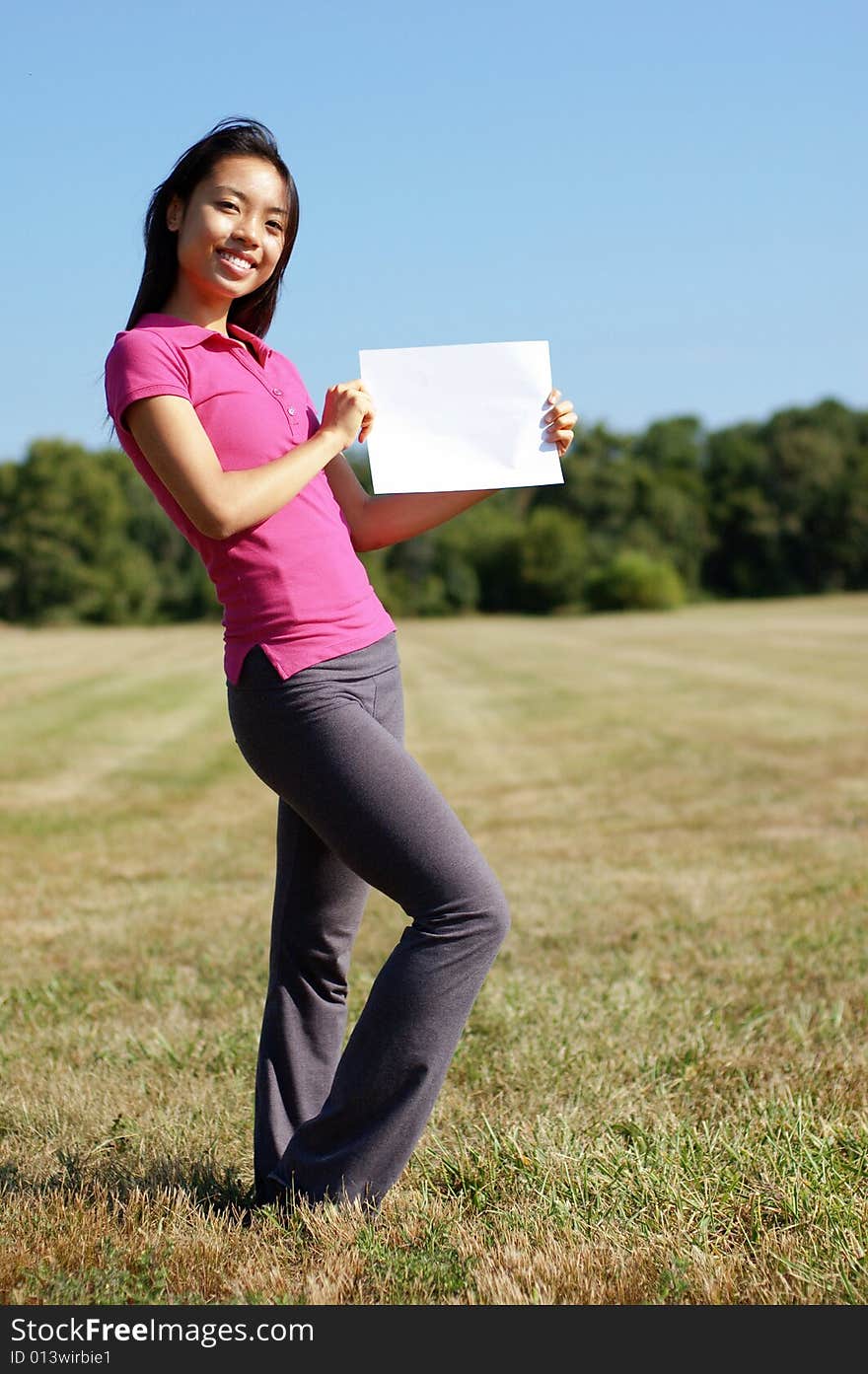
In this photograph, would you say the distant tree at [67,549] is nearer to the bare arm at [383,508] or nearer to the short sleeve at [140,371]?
the bare arm at [383,508]

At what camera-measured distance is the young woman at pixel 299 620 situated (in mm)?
2594

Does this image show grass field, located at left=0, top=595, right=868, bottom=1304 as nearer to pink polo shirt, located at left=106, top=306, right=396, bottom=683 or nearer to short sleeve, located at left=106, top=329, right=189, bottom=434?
pink polo shirt, located at left=106, top=306, right=396, bottom=683

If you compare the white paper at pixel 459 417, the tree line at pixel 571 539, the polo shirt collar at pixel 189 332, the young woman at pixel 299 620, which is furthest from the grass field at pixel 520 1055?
the tree line at pixel 571 539

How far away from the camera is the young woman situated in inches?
102

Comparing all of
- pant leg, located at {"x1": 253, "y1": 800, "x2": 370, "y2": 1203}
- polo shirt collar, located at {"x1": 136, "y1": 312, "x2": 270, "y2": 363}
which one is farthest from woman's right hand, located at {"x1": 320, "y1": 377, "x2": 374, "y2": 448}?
pant leg, located at {"x1": 253, "y1": 800, "x2": 370, "y2": 1203}

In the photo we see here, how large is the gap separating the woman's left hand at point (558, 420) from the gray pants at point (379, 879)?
59cm

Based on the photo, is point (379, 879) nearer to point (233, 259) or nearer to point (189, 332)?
point (189, 332)

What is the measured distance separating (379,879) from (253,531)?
0.74m

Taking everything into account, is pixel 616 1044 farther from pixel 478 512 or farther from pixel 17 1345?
pixel 478 512

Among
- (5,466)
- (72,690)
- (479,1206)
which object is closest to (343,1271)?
(479,1206)

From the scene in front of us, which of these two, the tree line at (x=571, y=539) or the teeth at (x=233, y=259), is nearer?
the teeth at (x=233, y=259)

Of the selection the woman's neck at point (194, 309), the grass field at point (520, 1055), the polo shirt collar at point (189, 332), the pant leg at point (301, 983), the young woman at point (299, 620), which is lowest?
the grass field at point (520, 1055)

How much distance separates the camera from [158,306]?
9.45 ft

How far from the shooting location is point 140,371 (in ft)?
8.38
